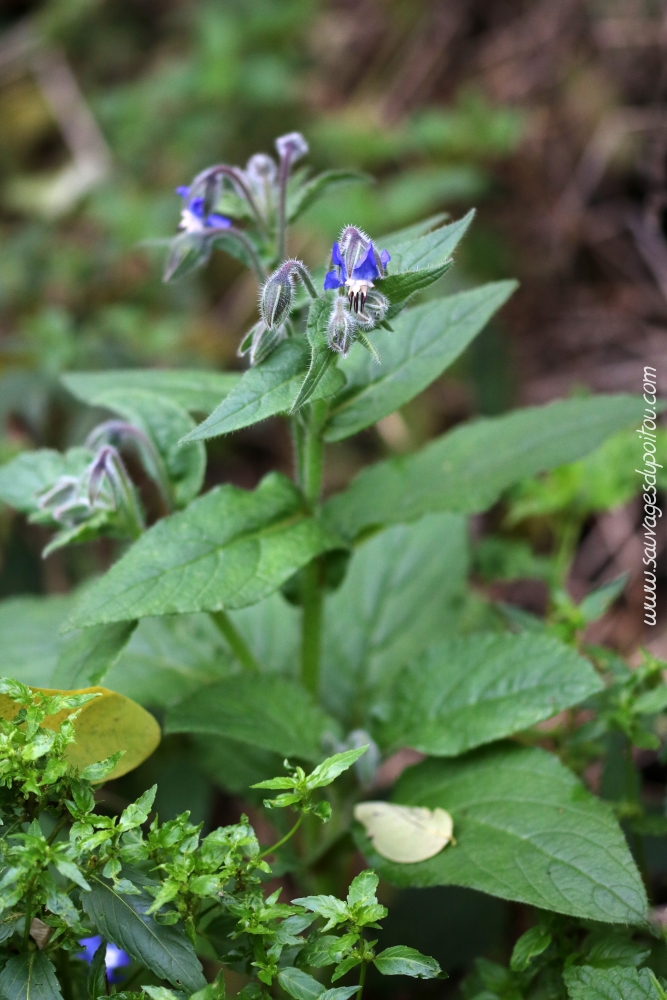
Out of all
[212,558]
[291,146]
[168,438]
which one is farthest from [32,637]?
[291,146]

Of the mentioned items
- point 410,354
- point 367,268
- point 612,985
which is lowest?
point 612,985

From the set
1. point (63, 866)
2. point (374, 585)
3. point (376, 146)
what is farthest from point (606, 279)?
point (63, 866)

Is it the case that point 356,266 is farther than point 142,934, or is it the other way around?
point 356,266

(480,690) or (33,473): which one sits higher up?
(33,473)

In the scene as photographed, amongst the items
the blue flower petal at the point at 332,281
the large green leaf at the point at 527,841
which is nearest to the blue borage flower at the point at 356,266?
the blue flower petal at the point at 332,281

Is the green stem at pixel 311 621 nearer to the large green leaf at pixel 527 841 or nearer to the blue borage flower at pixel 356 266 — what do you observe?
the large green leaf at pixel 527 841

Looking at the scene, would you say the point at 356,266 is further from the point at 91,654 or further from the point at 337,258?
the point at 91,654

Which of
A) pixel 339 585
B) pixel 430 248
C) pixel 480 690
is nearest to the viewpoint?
pixel 430 248
